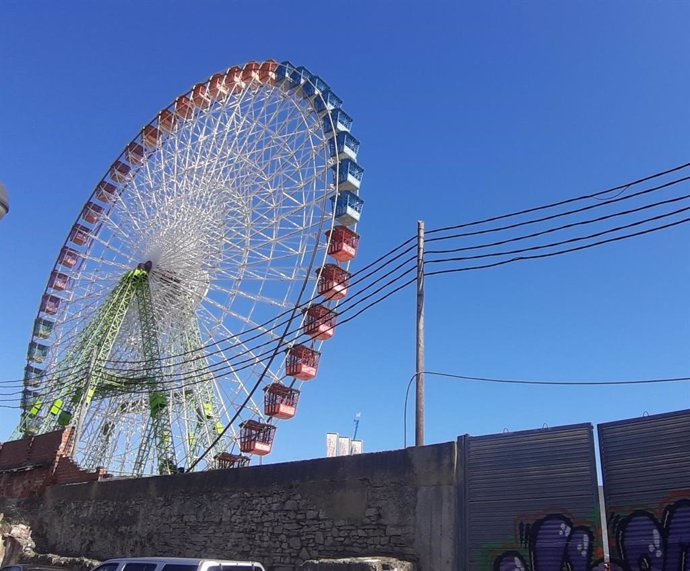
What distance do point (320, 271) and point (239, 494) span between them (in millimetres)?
12830

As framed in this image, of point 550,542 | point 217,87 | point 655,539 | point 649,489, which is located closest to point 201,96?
point 217,87

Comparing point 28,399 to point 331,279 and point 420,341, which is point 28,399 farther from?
point 420,341

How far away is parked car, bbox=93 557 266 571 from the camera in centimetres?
741

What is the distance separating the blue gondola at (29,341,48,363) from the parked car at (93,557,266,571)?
33.3 metres

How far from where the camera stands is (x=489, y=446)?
31.7 ft

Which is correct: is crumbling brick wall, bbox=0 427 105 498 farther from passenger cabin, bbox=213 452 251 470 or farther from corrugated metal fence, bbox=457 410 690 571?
corrugated metal fence, bbox=457 410 690 571

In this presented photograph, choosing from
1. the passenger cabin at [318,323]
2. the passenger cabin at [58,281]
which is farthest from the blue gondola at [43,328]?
the passenger cabin at [318,323]

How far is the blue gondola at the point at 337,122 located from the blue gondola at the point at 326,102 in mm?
289

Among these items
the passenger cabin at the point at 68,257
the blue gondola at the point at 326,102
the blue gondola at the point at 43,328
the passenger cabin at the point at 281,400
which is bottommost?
the passenger cabin at the point at 281,400

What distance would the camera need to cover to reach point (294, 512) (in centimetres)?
1148

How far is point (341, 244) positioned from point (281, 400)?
6642mm

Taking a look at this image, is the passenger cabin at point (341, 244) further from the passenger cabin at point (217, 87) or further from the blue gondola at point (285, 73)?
the passenger cabin at point (217, 87)

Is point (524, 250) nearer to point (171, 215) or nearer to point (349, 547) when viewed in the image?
point (349, 547)

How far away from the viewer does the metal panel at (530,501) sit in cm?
835
